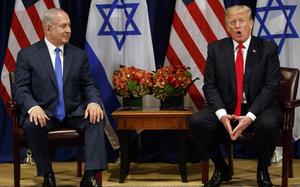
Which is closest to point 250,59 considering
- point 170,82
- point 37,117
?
point 170,82

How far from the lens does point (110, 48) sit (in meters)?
6.30

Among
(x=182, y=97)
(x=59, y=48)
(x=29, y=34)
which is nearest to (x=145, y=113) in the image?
(x=182, y=97)

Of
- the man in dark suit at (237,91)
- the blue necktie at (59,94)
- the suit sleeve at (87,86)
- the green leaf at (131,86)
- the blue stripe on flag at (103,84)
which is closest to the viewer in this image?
the man in dark suit at (237,91)

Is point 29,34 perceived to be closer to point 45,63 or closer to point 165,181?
point 45,63

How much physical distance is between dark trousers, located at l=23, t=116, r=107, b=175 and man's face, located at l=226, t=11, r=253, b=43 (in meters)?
1.29

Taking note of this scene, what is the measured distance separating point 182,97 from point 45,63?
1.27 meters

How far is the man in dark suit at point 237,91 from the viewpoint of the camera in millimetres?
5008

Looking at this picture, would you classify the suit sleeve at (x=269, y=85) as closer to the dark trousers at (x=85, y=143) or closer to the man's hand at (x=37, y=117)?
the dark trousers at (x=85, y=143)

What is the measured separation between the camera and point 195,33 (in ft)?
20.4

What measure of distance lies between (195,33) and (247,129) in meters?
1.47

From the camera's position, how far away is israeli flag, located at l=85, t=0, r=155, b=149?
245 inches

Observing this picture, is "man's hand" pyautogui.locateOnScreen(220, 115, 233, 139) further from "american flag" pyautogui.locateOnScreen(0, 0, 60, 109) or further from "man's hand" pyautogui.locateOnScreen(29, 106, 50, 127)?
"american flag" pyautogui.locateOnScreen(0, 0, 60, 109)

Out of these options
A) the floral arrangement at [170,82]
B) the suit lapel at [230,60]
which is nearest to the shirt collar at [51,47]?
the floral arrangement at [170,82]

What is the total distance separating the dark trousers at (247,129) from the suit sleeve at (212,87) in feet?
0.25
